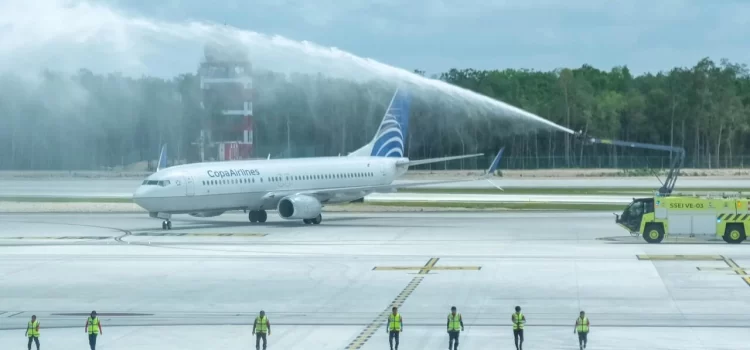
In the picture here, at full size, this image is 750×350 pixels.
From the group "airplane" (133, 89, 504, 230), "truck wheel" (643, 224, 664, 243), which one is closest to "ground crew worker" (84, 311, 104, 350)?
"truck wheel" (643, 224, 664, 243)

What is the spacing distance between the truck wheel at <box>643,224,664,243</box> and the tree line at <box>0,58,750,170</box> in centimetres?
5708

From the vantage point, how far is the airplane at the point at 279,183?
214 feet

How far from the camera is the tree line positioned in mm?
127000

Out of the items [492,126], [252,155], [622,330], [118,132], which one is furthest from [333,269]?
[118,132]

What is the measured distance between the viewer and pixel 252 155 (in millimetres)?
126438

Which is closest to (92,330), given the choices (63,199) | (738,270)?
(738,270)

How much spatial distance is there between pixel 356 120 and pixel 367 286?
87366 mm

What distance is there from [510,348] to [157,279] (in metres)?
18.9

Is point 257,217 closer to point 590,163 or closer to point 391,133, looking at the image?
point 391,133

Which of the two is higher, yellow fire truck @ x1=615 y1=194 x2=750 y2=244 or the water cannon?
the water cannon

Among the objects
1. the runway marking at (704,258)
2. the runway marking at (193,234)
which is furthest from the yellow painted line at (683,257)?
the runway marking at (193,234)

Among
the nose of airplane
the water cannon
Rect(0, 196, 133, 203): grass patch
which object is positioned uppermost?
the water cannon

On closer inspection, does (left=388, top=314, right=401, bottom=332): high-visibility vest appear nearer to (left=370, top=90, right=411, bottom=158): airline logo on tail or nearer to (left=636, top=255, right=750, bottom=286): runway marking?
(left=636, top=255, right=750, bottom=286): runway marking

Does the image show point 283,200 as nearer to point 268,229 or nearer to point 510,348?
point 268,229
